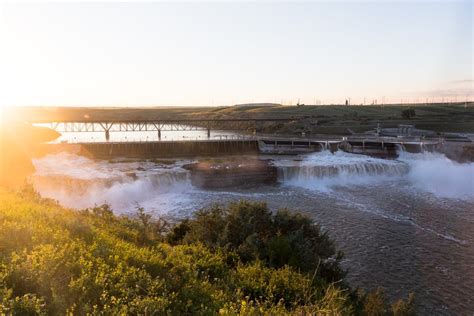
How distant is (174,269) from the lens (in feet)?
29.2

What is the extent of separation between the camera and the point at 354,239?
69.4 ft

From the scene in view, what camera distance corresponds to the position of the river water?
54.8 feet

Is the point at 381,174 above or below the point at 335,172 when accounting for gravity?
below

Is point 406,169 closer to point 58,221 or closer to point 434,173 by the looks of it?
point 434,173

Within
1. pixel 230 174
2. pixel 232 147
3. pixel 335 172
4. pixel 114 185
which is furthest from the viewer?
pixel 232 147

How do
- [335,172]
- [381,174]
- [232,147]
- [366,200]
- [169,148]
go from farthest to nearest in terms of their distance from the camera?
[232,147] → [169,148] → [381,174] → [335,172] → [366,200]

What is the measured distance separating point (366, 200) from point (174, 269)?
987 inches

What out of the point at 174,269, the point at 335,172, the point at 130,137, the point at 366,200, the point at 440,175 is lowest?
the point at 366,200

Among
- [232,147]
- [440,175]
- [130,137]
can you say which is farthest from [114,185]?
[130,137]

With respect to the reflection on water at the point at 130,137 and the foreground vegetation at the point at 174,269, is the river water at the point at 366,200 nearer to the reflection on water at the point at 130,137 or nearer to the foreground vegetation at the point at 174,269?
the foreground vegetation at the point at 174,269

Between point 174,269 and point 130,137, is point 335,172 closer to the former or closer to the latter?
point 174,269

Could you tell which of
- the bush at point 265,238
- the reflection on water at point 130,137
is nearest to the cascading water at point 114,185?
the bush at point 265,238

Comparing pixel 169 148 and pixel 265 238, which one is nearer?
pixel 265 238

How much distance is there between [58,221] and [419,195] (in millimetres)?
30152
